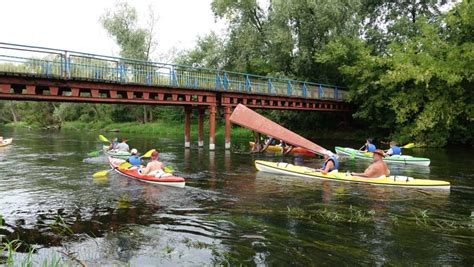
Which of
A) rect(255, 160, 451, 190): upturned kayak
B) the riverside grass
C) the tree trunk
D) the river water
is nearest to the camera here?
the river water

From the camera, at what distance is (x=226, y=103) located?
26.9 metres

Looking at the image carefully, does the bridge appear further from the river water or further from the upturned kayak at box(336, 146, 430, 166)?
the upturned kayak at box(336, 146, 430, 166)

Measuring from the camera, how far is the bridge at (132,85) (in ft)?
57.7

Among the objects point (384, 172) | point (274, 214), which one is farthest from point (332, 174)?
point (274, 214)

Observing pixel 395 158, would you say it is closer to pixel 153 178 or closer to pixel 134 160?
pixel 153 178

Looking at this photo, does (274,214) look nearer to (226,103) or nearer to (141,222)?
(141,222)

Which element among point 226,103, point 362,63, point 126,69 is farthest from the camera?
point 362,63

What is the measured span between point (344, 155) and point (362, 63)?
12384 mm

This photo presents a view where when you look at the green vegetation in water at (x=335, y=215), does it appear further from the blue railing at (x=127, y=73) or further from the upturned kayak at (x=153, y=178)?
the blue railing at (x=127, y=73)

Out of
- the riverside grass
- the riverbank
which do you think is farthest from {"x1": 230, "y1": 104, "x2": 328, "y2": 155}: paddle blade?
the riverside grass

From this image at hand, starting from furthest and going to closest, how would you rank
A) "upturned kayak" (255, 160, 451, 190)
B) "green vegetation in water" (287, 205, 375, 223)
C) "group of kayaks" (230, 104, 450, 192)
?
"group of kayaks" (230, 104, 450, 192) → "upturned kayak" (255, 160, 451, 190) → "green vegetation in water" (287, 205, 375, 223)

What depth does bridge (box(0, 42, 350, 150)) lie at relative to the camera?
17.6 meters

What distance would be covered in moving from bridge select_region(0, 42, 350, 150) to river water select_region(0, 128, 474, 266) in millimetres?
4354

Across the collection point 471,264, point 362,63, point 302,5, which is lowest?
point 471,264
